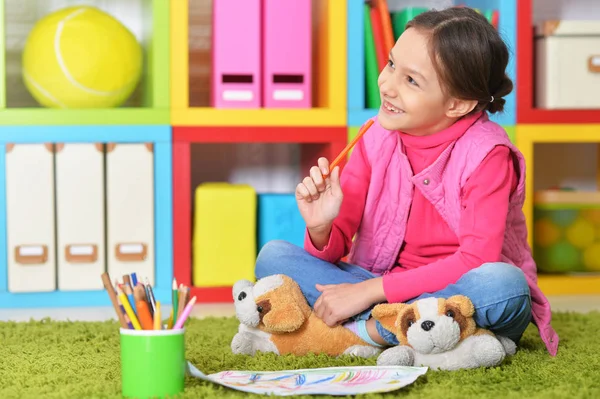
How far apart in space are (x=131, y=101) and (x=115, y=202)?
448 mm

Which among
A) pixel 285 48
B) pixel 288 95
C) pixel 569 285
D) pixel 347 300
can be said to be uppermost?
pixel 285 48

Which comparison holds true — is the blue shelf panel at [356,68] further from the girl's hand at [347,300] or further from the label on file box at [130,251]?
the girl's hand at [347,300]

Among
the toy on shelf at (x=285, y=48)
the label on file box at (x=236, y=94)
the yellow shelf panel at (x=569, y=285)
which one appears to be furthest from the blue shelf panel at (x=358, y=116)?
the yellow shelf panel at (x=569, y=285)

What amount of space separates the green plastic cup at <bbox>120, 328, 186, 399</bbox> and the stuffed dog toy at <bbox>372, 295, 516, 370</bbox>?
11.4 inches

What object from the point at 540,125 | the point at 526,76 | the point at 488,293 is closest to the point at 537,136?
the point at 540,125

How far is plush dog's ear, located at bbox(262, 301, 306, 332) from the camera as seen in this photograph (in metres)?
1.18

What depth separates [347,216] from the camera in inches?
52.5

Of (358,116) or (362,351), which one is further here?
(358,116)

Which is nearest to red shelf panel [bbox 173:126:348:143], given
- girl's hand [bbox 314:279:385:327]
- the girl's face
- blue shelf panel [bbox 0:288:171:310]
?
blue shelf panel [bbox 0:288:171:310]

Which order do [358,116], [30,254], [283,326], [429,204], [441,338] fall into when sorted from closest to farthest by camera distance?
[441,338] < [283,326] < [429,204] < [30,254] < [358,116]

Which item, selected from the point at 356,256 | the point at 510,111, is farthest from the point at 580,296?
the point at 356,256

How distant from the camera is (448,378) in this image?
106cm

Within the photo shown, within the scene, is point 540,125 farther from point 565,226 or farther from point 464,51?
point 464,51

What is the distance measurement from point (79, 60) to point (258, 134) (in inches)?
16.1
